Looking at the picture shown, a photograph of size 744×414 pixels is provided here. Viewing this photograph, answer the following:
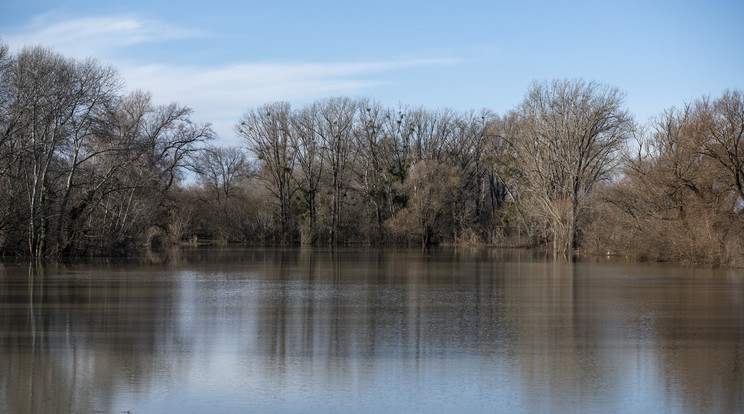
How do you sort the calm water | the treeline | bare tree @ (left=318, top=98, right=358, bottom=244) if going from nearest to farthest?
the calm water, the treeline, bare tree @ (left=318, top=98, right=358, bottom=244)

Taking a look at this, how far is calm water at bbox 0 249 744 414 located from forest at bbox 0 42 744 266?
1308 centimetres

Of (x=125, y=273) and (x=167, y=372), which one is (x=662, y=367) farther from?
(x=125, y=273)

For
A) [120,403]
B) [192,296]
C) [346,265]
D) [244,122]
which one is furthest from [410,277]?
[244,122]

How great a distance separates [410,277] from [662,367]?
1523 cm

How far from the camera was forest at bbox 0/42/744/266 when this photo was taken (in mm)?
32344

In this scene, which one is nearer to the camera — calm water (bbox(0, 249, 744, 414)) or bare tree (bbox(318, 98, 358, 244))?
calm water (bbox(0, 249, 744, 414))

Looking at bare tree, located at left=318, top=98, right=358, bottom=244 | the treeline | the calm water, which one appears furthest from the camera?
bare tree, located at left=318, top=98, right=358, bottom=244

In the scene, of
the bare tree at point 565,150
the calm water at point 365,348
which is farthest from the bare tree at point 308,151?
the calm water at point 365,348

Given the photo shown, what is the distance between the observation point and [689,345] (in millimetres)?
11461

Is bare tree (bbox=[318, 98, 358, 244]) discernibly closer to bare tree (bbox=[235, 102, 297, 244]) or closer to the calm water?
bare tree (bbox=[235, 102, 297, 244])

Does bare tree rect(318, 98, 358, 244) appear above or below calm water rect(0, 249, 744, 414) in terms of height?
above

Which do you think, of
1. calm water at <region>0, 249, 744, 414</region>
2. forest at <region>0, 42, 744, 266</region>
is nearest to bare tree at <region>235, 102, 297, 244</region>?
forest at <region>0, 42, 744, 266</region>

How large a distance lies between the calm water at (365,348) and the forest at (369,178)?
42.9 ft

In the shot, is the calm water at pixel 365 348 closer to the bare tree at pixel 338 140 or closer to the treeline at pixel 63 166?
the treeline at pixel 63 166
